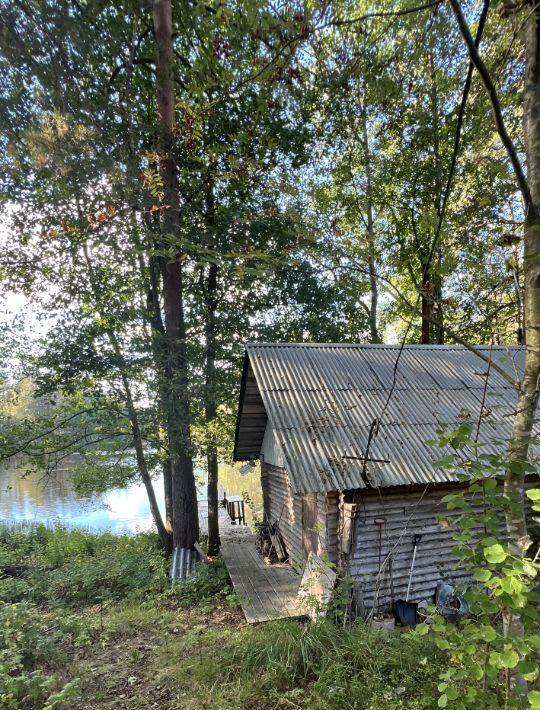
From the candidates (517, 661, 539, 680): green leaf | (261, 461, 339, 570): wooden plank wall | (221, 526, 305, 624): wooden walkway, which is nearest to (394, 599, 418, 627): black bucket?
(261, 461, 339, 570): wooden plank wall

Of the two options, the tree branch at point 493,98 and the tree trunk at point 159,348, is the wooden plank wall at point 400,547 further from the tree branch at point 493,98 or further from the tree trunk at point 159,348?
the tree trunk at point 159,348

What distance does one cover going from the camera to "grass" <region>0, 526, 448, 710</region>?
3.50 m

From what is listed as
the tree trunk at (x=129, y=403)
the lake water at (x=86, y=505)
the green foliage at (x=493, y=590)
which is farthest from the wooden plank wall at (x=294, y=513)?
the lake water at (x=86, y=505)

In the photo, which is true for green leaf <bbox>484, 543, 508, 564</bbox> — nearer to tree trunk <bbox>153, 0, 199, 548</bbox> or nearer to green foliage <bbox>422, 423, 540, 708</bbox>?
green foliage <bbox>422, 423, 540, 708</bbox>

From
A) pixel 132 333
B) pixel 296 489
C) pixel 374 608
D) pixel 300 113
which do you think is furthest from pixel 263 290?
pixel 374 608

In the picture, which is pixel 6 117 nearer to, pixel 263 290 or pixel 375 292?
pixel 263 290

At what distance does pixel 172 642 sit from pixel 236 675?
1.41m

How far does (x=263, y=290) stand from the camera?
11094 millimetres

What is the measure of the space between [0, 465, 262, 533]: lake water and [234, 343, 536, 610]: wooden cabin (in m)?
9.95

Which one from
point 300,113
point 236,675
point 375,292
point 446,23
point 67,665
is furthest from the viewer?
point 375,292

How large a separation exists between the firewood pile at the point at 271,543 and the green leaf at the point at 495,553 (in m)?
7.46

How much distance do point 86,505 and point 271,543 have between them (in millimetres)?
13178

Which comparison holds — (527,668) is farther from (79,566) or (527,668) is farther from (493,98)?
(79,566)

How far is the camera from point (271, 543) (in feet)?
29.8
